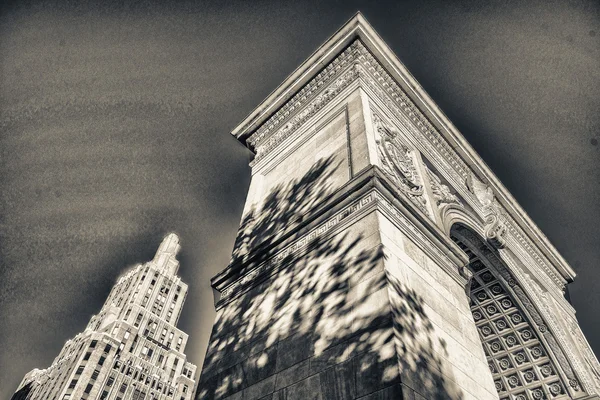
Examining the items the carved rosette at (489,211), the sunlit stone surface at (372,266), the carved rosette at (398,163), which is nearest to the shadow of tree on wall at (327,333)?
the sunlit stone surface at (372,266)

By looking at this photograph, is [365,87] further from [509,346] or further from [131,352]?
[131,352]

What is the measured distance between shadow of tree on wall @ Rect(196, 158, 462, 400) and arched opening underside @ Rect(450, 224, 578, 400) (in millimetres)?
7490

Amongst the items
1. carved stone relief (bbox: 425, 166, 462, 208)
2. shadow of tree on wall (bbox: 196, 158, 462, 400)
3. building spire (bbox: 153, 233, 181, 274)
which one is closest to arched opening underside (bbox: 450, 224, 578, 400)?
carved stone relief (bbox: 425, 166, 462, 208)

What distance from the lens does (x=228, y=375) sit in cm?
751

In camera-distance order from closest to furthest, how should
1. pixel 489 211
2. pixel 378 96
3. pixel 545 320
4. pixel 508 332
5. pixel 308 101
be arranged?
pixel 378 96
pixel 308 101
pixel 545 320
pixel 508 332
pixel 489 211

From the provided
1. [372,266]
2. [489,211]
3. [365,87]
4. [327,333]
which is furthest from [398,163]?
[489,211]

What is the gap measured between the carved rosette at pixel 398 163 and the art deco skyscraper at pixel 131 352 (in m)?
79.5

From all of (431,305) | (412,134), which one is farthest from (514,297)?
(431,305)

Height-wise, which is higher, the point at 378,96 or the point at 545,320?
the point at 378,96

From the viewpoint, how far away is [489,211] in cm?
1577

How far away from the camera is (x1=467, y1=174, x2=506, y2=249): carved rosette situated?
14.6m

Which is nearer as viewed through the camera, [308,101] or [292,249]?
[292,249]

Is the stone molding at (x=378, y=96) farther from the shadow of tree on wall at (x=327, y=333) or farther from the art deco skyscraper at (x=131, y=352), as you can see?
the art deco skyscraper at (x=131, y=352)

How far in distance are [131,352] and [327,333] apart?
87527 millimetres
